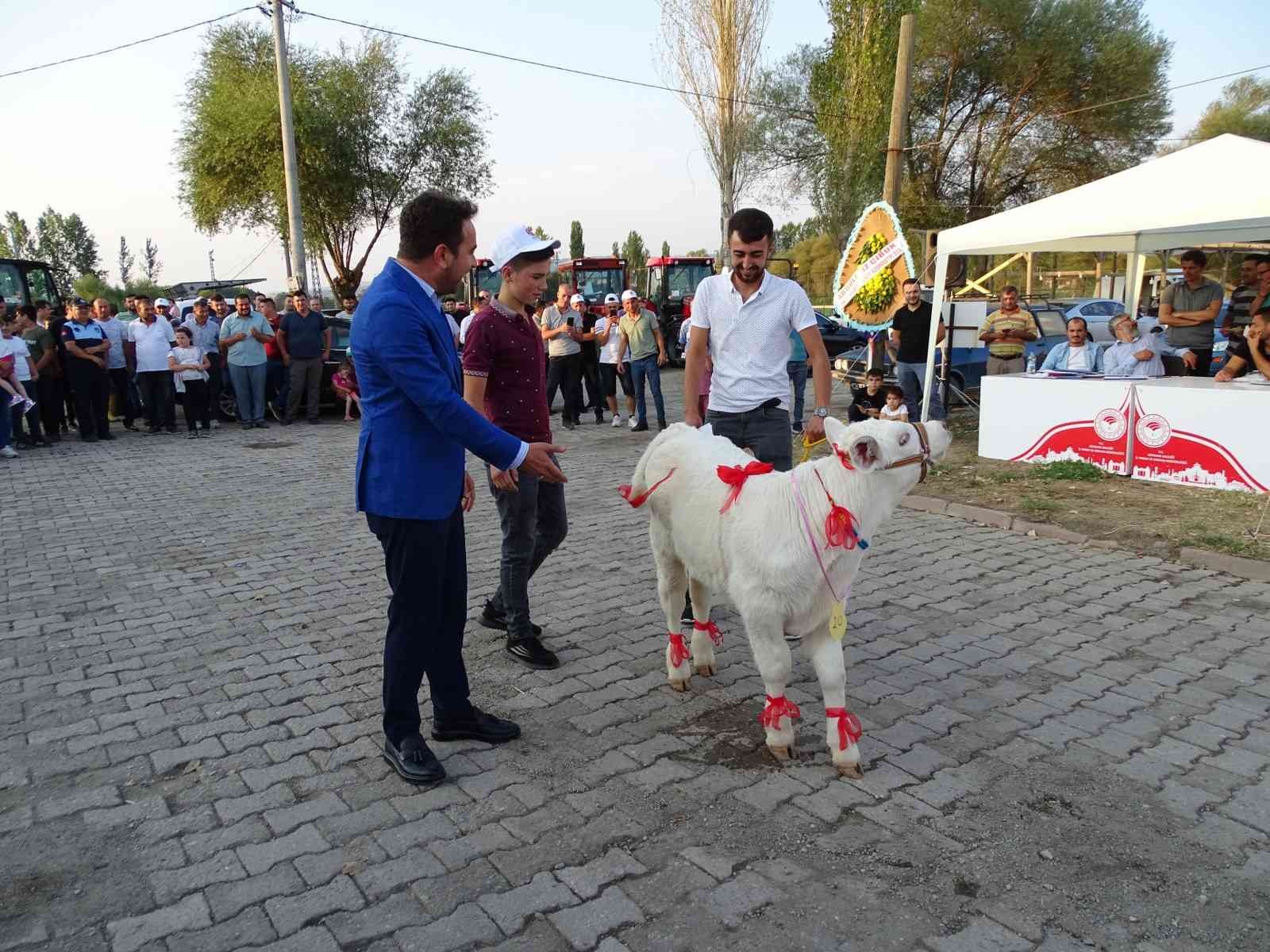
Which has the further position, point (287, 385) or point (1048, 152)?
point (1048, 152)

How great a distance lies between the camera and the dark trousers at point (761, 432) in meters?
4.75

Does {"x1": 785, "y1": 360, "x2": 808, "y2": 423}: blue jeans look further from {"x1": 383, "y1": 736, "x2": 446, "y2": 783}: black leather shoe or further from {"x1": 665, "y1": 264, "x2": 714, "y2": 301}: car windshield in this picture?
{"x1": 665, "y1": 264, "x2": 714, "y2": 301}: car windshield

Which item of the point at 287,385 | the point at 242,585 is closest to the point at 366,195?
the point at 287,385

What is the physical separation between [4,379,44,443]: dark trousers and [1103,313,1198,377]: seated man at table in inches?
594

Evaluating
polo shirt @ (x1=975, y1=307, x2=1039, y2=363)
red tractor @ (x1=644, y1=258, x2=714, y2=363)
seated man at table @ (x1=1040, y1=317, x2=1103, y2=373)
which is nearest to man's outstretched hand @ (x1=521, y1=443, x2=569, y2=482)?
seated man at table @ (x1=1040, y1=317, x2=1103, y2=373)

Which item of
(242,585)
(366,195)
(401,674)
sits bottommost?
(242,585)

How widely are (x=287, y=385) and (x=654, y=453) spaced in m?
13.0

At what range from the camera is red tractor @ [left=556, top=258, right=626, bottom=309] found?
86.4 feet

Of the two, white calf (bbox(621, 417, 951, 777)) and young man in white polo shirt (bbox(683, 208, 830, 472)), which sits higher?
young man in white polo shirt (bbox(683, 208, 830, 472))

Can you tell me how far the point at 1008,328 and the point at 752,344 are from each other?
1016 centimetres

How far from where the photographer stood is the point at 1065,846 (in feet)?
10.1

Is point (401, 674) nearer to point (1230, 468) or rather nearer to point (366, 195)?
point (1230, 468)

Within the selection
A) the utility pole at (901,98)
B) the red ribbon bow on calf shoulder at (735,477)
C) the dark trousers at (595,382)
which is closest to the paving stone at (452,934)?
the red ribbon bow on calf shoulder at (735,477)

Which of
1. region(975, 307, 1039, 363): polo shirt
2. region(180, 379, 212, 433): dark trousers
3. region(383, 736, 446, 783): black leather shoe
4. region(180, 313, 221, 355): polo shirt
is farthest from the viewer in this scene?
region(180, 313, 221, 355): polo shirt
